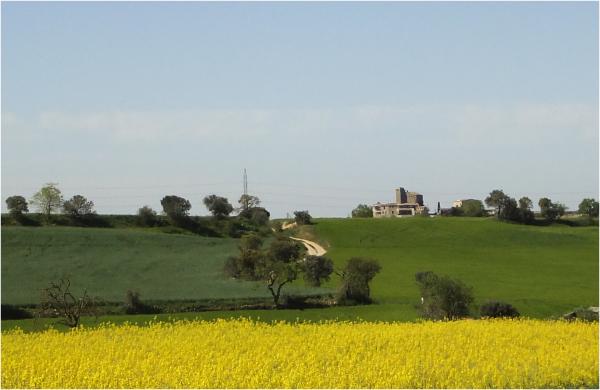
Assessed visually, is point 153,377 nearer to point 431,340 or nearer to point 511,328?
point 431,340

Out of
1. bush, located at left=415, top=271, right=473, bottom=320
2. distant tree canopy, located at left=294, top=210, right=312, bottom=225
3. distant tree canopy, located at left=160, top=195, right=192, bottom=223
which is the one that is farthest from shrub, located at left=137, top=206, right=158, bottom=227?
bush, located at left=415, top=271, right=473, bottom=320

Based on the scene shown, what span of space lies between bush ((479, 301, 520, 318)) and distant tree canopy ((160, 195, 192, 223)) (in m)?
68.1

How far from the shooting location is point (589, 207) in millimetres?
138375

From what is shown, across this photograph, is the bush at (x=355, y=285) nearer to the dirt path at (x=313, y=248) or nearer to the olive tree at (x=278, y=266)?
the olive tree at (x=278, y=266)

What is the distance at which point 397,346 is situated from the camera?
90.3ft

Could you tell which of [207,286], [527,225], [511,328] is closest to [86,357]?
[511,328]

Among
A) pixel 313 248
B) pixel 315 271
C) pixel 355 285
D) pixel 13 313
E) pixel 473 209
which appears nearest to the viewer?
pixel 13 313

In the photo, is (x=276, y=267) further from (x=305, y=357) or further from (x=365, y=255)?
(x=365, y=255)

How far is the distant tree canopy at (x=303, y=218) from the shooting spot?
4599 inches

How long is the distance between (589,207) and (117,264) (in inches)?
3497

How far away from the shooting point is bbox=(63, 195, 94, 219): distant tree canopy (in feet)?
362

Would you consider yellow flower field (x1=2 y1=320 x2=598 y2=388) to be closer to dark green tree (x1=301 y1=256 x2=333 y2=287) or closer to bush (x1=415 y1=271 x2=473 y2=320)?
bush (x1=415 y1=271 x2=473 y2=320)

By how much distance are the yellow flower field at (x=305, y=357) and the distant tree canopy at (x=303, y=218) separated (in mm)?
82691

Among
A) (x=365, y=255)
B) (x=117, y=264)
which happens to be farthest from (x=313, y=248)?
(x=117, y=264)
